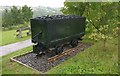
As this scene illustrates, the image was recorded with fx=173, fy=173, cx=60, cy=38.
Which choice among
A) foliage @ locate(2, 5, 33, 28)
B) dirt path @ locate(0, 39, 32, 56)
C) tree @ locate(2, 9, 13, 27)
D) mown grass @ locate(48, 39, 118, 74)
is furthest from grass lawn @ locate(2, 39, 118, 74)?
foliage @ locate(2, 5, 33, 28)

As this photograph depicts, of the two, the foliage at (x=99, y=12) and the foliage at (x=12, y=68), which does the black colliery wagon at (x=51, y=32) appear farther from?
the foliage at (x=99, y=12)

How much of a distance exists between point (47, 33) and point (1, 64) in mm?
2694

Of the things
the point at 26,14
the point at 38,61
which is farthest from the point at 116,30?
the point at 26,14

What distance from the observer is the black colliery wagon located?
8.74m

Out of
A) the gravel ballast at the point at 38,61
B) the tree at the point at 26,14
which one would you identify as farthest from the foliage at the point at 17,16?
the gravel ballast at the point at 38,61

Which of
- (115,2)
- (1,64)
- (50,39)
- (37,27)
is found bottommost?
(1,64)

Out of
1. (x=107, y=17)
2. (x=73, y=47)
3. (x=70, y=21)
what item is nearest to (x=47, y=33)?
(x=70, y=21)

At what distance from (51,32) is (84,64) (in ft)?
7.65

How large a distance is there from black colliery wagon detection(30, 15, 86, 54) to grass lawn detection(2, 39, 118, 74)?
3.97 ft

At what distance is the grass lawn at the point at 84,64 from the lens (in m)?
7.52

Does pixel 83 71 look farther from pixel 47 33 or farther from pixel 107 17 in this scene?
pixel 107 17

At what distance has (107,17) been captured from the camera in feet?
37.7

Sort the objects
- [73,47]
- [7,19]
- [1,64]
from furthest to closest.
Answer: [7,19] → [73,47] → [1,64]

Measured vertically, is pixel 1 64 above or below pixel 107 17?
below
